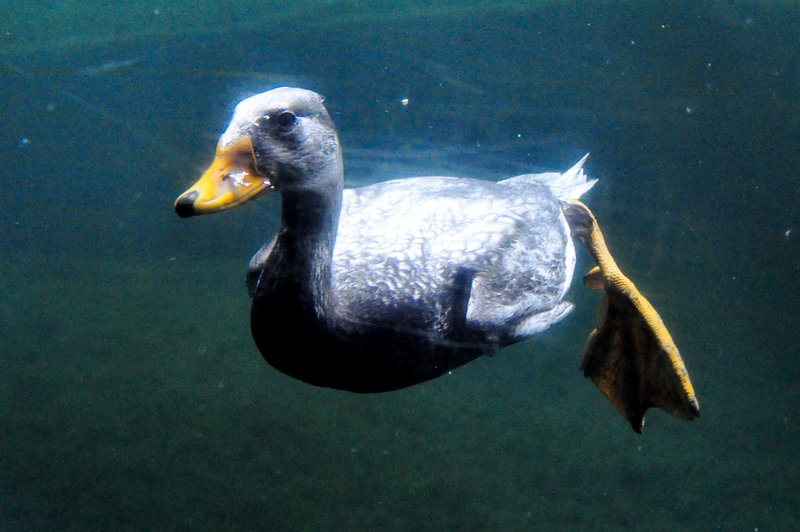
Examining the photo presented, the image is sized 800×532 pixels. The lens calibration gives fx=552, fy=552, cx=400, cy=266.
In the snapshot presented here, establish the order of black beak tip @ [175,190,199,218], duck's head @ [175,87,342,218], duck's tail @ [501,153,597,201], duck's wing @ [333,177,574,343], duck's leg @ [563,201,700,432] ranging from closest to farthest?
1. black beak tip @ [175,190,199,218]
2. duck's head @ [175,87,342,218]
3. duck's wing @ [333,177,574,343]
4. duck's leg @ [563,201,700,432]
5. duck's tail @ [501,153,597,201]

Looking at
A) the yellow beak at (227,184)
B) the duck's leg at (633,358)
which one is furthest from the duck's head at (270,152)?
the duck's leg at (633,358)

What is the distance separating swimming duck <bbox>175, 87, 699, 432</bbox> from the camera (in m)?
1.81

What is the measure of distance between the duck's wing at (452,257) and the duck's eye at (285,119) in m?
0.68

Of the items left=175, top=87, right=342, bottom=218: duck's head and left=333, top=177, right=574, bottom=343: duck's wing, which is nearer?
left=175, top=87, right=342, bottom=218: duck's head

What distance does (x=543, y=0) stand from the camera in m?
5.80

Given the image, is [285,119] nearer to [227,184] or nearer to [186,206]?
[227,184]

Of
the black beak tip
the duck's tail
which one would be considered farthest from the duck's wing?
the black beak tip

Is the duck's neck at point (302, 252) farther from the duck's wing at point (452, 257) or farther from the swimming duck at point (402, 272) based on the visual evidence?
the duck's wing at point (452, 257)

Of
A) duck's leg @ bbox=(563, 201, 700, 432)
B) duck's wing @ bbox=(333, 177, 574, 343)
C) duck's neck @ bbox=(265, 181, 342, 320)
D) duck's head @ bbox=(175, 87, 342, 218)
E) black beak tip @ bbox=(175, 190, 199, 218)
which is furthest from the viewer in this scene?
duck's leg @ bbox=(563, 201, 700, 432)

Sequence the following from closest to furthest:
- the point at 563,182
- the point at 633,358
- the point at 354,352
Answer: the point at 354,352 < the point at 633,358 < the point at 563,182

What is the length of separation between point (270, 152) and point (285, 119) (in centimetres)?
12

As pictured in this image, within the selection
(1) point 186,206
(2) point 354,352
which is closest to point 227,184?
(1) point 186,206

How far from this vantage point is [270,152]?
1766mm

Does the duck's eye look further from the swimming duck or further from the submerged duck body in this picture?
the submerged duck body
